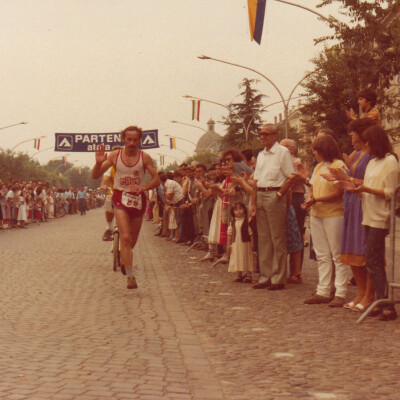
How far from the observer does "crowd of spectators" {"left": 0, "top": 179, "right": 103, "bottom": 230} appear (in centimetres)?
3176

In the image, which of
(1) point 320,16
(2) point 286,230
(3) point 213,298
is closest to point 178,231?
(1) point 320,16

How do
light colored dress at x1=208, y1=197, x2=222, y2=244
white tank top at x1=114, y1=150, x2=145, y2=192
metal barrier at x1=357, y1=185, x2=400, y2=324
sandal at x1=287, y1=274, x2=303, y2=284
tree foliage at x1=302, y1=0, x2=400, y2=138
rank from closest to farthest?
metal barrier at x1=357, y1=185, x2=400, y2=324 < white tank top at x1=114, y1=150, x2=145, y2=192 < sandal at x1=287, y1=274, x2=303, y2=284 < light colored dress at x1=208, y1=197, x2=222, y2=244 < tree foliage at x1=302, y1=0, x2=400, y2=138

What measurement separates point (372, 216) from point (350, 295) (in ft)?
6.68

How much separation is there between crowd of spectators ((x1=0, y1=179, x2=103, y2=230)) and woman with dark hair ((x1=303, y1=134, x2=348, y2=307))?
23.5 meters

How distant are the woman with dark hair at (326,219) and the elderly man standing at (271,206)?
1.04 m

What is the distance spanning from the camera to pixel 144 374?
5.12 meters

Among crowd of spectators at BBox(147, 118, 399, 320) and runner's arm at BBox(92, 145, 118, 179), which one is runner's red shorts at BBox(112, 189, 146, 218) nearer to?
runner's arm at BBox(92, 145, 118, 179)

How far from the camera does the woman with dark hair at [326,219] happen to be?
8.55 meters

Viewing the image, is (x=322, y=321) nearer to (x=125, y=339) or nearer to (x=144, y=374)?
(x=125, y=339)

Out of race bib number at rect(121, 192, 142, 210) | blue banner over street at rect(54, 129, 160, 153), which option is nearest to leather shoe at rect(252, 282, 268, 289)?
race bib number at rect(121, 192, 142, 210)

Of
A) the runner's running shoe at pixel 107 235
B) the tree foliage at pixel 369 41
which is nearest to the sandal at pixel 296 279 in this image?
the runner's running shoe at pixel 107 235

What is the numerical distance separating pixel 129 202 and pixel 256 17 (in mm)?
10583

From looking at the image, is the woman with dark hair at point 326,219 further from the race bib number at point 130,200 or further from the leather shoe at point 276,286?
the race bib number at point 130,200

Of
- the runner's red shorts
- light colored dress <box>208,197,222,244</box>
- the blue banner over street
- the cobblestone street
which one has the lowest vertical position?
the cobblestone street
